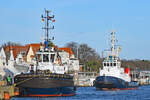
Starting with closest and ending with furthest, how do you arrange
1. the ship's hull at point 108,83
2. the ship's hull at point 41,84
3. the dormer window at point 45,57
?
the ship's hull at point 41,84 → the dormer window at point 45,57 → the ship's hull at point 108,83

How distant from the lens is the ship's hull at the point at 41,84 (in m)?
66.6

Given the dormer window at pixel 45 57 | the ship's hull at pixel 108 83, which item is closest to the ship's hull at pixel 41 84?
the dormer window at pixel 45 57

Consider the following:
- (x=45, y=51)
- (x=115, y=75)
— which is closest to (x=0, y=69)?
(x=115, y=75)

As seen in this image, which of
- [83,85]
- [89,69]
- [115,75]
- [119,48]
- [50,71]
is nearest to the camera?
[50,71]

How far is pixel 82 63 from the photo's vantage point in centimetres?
19762

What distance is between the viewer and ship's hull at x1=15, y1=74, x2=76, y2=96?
66625 mm

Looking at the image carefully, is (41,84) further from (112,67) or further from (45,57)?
(112,67)

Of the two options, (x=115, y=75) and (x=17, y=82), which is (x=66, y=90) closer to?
(x=17, y=82)

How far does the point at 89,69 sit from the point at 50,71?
12088cm

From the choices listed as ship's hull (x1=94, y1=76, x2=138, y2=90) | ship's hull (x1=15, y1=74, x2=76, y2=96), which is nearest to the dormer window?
ship's hull (x1=15, y1=74, x2=76, y2=96)

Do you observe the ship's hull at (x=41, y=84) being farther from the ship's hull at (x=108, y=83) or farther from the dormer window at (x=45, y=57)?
the ship's hull at (x=108, y=83)

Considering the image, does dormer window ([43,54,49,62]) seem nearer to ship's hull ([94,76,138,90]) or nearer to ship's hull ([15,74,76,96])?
ship's hull ([15,74,76,96])

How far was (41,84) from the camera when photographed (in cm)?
6656

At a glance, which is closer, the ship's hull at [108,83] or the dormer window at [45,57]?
the dormer window at [45,57]
